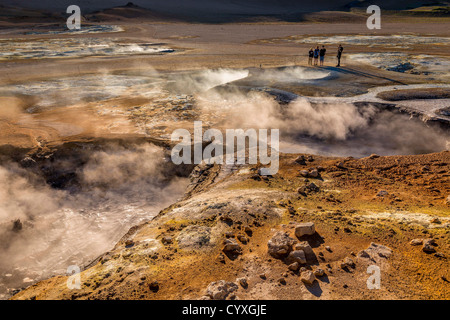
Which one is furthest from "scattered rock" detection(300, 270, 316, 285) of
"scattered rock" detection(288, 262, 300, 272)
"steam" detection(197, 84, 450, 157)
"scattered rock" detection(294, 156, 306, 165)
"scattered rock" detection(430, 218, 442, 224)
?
"steam" detection(197, 84, 450, 157)

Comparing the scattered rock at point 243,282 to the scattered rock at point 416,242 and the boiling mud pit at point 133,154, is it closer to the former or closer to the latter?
the scattered rock at point 416,242

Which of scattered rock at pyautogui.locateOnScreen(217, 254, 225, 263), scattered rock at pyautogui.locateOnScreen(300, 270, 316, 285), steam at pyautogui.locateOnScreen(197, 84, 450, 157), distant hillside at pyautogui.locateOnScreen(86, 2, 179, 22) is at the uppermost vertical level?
distant hillside at pyautogui.locateOnScreen(86, 2, 179, 22)

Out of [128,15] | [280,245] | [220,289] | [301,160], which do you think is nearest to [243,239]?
[280,245]

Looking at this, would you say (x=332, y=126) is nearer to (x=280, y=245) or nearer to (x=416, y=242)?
(x=416, y=242)

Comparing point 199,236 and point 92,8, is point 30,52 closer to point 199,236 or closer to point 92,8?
point 199,236

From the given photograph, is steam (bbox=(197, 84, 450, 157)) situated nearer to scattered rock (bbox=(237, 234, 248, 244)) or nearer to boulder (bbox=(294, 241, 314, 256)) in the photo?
scattered rock (bbox=(237, 234, 248, 244))

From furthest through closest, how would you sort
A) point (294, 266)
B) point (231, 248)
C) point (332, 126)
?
1. point (332, 126)
2. point (231, 248)
3. point (294, 266)

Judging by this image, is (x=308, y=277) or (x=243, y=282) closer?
(x=308, y=277)
